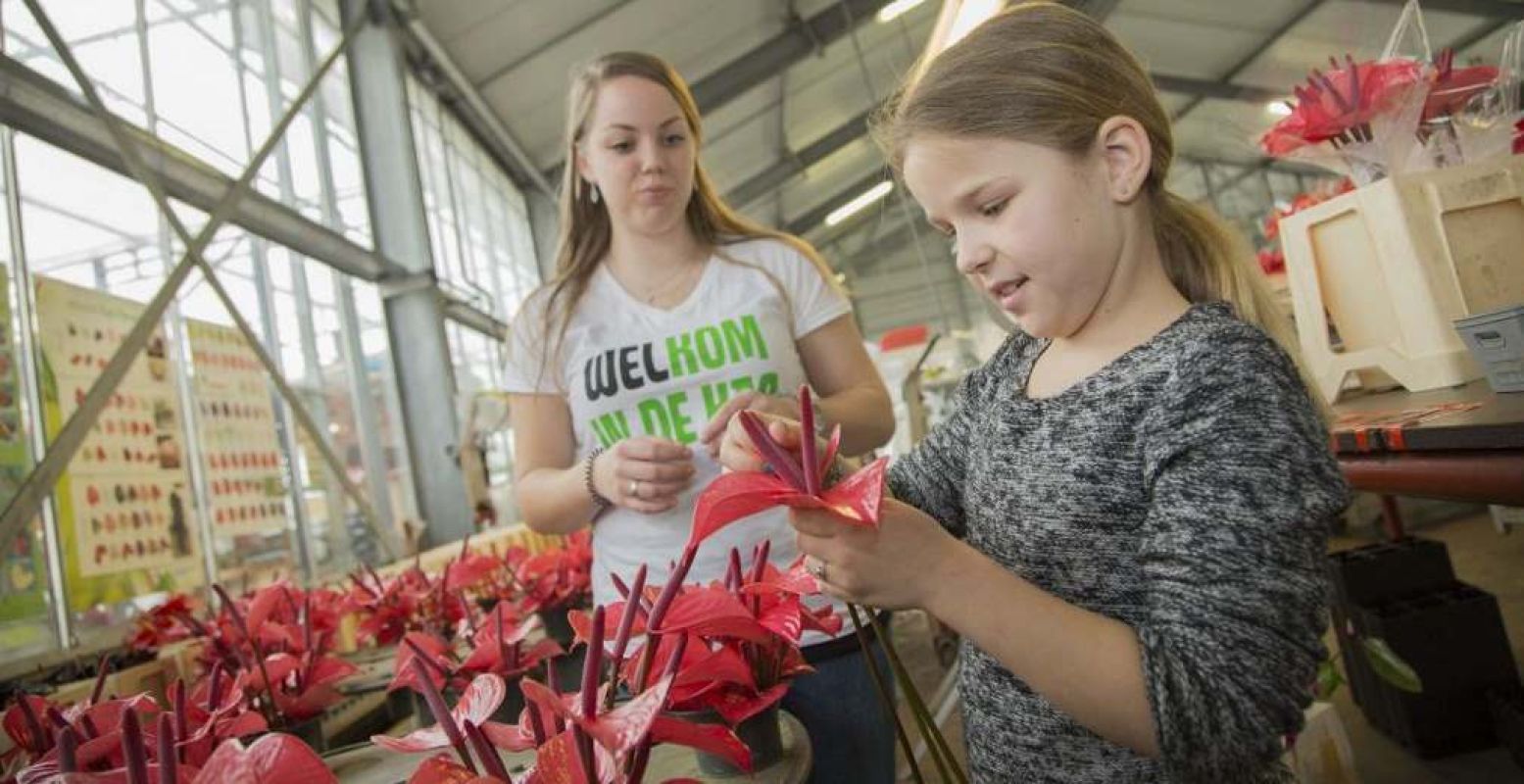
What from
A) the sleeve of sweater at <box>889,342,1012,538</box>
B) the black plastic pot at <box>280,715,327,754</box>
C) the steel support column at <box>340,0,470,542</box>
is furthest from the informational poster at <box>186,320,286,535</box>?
the sleeve of sweater at <box>889,342,1012,538</box>

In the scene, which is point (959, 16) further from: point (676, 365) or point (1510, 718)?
point (1510, 718)

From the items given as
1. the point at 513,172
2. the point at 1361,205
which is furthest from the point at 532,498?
the point at 513,172

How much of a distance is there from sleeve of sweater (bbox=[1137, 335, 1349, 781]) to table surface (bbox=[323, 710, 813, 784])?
0.22 meters

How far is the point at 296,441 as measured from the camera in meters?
3.09

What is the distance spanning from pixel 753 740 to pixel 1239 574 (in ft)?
1.02

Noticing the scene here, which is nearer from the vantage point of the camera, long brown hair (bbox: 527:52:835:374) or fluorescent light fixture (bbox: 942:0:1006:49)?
long brown hair (bbox: 527:52:835:374)

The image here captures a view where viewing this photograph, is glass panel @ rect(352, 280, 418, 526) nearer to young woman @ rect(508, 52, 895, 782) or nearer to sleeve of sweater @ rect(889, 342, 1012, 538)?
young woman @ rect(508, 52, 895, 782)

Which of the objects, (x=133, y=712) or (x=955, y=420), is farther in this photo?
(x=955, y=420)

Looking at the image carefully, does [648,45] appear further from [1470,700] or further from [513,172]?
[1470,700]

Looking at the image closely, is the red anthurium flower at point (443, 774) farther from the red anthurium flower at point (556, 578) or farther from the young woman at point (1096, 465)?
the red anthurium flower at point (556, 578)

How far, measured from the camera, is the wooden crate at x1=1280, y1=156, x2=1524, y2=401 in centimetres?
119

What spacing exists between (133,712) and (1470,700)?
2.51 meters

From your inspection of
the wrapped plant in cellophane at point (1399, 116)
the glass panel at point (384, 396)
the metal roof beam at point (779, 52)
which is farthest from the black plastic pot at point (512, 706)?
the metal roof beam at point (779, 52)

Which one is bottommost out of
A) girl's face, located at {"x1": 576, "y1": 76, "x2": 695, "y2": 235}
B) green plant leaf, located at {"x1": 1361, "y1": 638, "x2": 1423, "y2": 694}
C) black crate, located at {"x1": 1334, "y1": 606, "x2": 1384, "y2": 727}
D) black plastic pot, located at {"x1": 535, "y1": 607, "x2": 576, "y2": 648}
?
black crate, located at {"x1": 1334, "y1": 606, "x2": 1384, "y2": 727}
